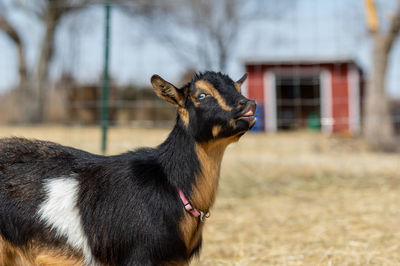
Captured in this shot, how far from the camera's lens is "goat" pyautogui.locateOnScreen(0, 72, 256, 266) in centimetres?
275

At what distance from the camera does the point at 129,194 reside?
2.87 meters

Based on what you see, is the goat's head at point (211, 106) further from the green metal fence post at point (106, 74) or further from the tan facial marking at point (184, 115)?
the green metal fence post at point (106, 74)

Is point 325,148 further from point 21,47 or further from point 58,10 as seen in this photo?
point 58,10

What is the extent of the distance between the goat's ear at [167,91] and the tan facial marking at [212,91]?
0.13m

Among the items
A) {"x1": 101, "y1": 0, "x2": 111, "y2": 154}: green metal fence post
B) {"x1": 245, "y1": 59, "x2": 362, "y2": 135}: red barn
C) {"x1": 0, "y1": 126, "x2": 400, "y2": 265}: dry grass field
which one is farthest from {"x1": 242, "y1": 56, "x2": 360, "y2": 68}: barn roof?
{"x1": 101, "y1": 0, "x2": 111, "y2": 154}: green metal fence post

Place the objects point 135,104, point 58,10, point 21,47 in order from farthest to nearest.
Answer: point 58,10 → point 21,47 → point 135,104

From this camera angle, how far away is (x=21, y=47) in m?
11.8

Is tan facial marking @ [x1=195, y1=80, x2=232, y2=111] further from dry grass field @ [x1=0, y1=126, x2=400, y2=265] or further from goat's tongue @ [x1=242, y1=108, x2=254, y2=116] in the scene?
dry grass field @ [x1=0, y1=126, x2=400, y2=265]

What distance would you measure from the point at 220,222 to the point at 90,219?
9.39 feet

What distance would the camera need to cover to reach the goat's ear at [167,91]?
2882mm

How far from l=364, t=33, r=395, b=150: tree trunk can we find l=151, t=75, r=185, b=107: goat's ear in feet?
33.6

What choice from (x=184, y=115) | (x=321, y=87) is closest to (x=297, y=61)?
(x=321, y=87)

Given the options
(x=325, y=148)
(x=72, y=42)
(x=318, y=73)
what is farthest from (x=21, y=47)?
(x=318, y=73)

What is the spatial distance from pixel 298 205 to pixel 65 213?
4.19 m
